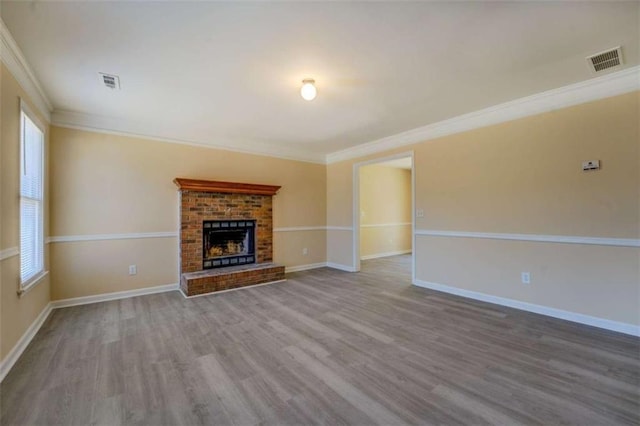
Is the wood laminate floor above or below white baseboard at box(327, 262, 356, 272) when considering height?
below

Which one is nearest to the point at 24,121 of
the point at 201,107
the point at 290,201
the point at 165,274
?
the point at 201,107

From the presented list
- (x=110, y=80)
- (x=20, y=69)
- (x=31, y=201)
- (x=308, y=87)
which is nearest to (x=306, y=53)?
(x=308, y=87)

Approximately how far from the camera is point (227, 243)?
4.95 m

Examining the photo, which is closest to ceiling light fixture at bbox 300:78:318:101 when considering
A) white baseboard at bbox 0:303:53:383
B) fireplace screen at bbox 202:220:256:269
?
fireplace screen at bbox 202:220:256:269

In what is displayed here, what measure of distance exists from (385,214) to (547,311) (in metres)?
4.72

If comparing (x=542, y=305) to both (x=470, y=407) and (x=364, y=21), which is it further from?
(x=364, y=21)

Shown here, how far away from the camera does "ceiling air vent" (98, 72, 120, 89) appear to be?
2.72m

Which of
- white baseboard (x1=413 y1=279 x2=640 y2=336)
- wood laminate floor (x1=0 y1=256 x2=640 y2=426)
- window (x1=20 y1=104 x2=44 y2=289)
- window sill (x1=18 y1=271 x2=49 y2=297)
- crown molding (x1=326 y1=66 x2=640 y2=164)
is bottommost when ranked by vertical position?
wood laminate floor (x1=0 y1=256 x2=640 y2=426)

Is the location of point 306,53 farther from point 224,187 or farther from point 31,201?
point 31,201

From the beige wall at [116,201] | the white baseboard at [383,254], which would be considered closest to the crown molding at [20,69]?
the beige wall at [116,201]

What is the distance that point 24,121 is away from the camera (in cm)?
269

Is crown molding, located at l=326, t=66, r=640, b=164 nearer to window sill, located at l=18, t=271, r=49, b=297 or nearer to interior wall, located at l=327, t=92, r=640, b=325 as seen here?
interior wall, located at l=327, t=92, r=640, b=325

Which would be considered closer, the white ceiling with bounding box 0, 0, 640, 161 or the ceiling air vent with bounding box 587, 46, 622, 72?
the white ceiling with bounding box 0, 0, 640, 161

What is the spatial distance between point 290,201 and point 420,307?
3258mm
